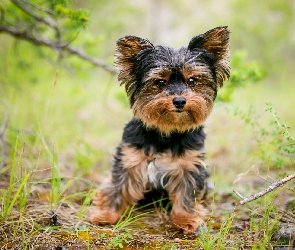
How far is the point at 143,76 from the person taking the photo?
3.38 m

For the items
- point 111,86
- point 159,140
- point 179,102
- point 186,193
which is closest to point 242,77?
point 179,102

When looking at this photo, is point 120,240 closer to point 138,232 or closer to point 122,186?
point 138,232

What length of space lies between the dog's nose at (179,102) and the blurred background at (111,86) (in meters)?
0.57

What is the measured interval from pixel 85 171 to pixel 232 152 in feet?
10.3

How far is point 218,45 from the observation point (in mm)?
3371

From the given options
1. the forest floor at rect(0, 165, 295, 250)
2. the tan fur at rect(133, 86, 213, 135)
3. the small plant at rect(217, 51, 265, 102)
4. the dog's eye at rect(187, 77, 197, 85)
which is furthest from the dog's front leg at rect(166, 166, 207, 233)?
the small plant at rect(217, 51, 265, 102)

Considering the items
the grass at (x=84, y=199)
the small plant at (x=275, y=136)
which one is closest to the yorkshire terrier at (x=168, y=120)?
the grass at (x=84, y=199)

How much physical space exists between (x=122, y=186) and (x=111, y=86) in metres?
10.5

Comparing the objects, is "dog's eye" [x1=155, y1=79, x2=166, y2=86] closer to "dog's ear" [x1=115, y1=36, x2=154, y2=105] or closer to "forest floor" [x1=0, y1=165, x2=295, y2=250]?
"dog's ear" [x1=115, y1=36, x2=154, y2=105]

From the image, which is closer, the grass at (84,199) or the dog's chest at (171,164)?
the grass at (84,199)

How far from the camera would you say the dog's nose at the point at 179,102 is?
10.4 feet

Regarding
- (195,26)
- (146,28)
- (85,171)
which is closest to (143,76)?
(85,171)

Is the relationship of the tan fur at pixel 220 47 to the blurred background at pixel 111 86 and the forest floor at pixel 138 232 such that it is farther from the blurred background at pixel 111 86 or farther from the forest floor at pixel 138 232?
the forest floor at pixel 138 232

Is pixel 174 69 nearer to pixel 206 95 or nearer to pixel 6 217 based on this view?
pixel 206 95
